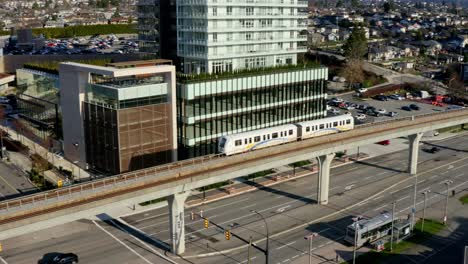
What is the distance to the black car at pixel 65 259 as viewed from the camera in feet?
171

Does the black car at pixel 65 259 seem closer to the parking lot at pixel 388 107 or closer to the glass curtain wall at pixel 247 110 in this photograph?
the glass curtain wall at pixel 247 110

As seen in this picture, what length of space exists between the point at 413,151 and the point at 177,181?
47909mm

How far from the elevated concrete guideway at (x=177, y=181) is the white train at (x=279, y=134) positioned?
2.90 metres

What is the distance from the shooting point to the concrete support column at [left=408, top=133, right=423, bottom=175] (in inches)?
3278

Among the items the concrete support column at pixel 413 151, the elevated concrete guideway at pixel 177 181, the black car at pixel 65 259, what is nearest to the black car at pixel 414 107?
the concrete support column at pixel 413 151

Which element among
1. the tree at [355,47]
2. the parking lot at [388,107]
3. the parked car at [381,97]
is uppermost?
the tree at [355,47]

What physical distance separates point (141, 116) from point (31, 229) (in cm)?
2917

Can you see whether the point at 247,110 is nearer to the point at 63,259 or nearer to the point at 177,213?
the point at 177,213

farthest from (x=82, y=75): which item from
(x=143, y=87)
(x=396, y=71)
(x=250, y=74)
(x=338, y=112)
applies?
(x=396, y=71)

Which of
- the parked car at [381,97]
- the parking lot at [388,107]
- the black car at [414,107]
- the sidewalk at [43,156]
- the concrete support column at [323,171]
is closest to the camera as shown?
the concrete support column at [323,171]

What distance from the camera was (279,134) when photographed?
70.2m

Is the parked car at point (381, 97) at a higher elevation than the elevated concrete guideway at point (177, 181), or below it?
below

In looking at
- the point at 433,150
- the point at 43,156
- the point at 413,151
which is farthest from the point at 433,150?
the point at 43,156

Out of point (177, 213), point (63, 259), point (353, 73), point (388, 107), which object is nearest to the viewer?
point (63, 259)
